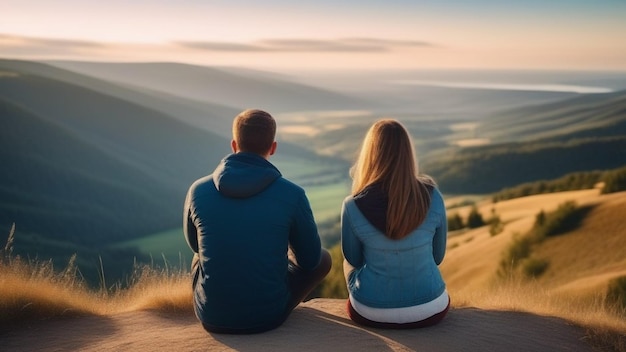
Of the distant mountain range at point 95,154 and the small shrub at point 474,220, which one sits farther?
the distant mountain range at point 95,154

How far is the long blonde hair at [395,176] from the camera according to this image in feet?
14.3

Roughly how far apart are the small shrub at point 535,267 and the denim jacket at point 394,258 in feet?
44.6

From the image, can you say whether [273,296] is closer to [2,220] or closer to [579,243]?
[579,243]

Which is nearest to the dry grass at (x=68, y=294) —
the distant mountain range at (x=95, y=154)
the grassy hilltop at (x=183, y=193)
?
the grassy hilltop at (x=183, y=193)

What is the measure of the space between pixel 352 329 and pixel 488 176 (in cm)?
8165

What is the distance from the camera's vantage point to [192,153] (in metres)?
116

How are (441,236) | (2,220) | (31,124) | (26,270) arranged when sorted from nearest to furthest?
(441,236), (26,270), (2,220), (31,124)

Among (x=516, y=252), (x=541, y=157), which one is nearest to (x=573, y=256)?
(x=516, y=252)

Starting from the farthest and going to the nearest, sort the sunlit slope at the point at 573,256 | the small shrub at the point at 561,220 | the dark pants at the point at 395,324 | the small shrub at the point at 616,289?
the small shrub at the point at 561,220
the sunlit slope at the point at 573,256
the small shrub at the point at 616,289
the dark pants at the point at 395,324

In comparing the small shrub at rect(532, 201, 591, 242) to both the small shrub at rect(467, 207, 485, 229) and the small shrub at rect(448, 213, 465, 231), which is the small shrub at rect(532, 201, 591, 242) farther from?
the small shrub at rect(448, 213, 465, 231)

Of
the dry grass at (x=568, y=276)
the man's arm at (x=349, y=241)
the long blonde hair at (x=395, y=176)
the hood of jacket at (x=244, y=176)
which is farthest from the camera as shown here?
the dry grass at (x=568, y=276)

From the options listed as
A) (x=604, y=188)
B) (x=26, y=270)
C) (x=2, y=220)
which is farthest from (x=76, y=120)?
(x=26, y=270)

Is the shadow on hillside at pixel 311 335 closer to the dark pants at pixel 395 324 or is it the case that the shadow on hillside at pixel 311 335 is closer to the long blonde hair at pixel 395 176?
the dark pants at pixel 395 324

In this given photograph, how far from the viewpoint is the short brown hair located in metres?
4.40
